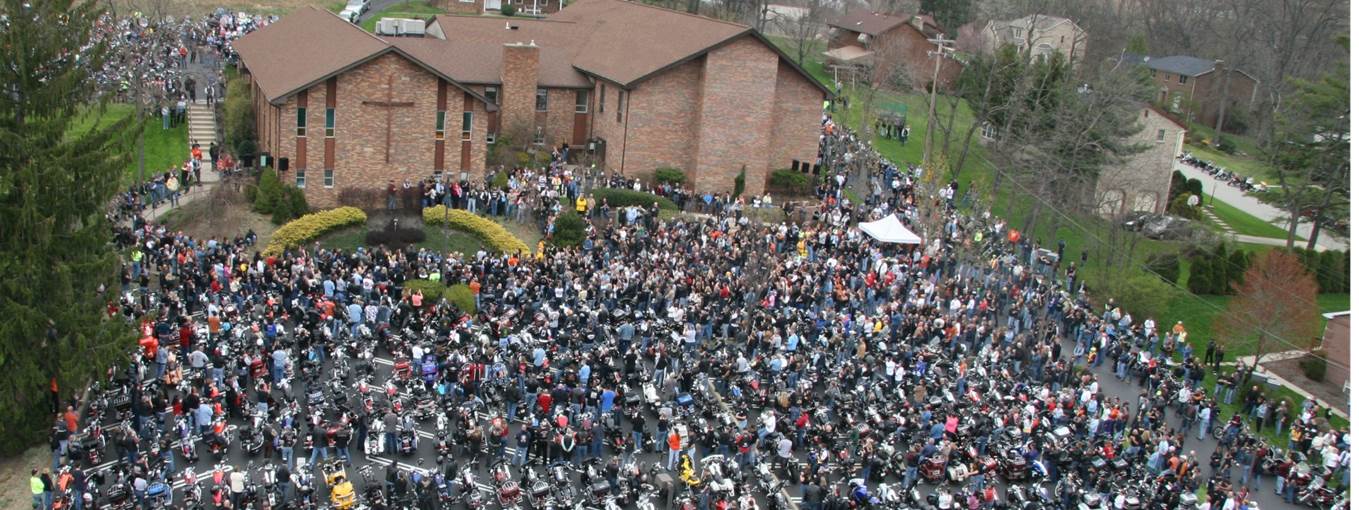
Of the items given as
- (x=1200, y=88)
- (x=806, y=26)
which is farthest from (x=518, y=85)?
(x=1200, y=88)

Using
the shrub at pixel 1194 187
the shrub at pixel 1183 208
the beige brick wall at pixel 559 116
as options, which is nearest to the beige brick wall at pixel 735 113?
the beige brick wall at pixel 559 116

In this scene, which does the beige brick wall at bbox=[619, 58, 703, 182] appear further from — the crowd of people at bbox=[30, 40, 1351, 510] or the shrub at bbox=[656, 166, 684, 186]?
the crowd of people at bbox=[30, 40, 1351, 510]

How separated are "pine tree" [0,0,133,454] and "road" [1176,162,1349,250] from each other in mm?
51205

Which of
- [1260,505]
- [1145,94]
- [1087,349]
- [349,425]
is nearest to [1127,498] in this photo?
[1260,505]

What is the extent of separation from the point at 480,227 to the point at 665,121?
11.5m

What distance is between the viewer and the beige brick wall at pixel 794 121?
169 ft

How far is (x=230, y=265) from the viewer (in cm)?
3425

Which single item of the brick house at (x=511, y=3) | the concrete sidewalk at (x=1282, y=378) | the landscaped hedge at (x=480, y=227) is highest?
the brick house at (x=511, y=3)

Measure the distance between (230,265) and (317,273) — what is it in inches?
94.1

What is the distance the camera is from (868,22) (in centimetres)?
8612

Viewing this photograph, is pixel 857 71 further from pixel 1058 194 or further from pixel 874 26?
pixel 1058 194

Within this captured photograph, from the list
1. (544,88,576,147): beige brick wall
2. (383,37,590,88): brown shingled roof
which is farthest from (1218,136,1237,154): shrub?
(544,88,576,147): beige brick wall

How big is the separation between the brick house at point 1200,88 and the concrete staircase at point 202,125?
67476 mm

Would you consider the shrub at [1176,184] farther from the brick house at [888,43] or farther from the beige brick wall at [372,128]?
the beige brick wall at [372,128]
